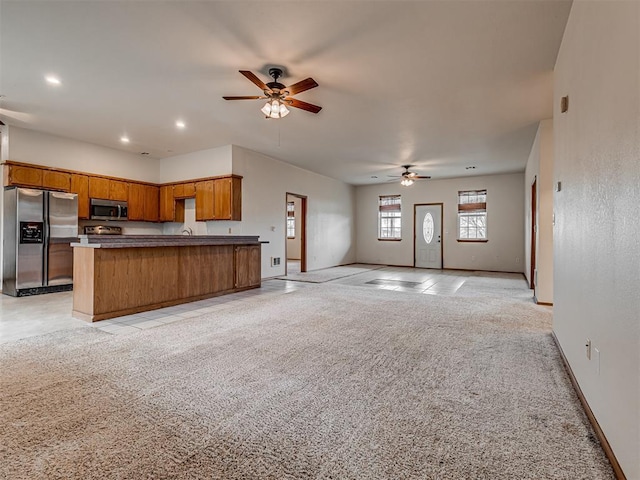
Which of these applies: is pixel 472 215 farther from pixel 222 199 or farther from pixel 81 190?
pixel 81 190

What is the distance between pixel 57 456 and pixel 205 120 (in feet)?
15.9

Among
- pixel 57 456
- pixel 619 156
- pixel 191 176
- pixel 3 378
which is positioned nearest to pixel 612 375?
pixel 619 156

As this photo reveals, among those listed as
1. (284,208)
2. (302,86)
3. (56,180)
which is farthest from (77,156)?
(302,86)

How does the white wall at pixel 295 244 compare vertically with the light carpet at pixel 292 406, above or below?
above

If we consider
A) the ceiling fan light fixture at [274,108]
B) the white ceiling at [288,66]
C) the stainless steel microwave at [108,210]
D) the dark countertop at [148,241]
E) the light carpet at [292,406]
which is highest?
the white ceiling at [288,66]

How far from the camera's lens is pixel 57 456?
1.55 meters

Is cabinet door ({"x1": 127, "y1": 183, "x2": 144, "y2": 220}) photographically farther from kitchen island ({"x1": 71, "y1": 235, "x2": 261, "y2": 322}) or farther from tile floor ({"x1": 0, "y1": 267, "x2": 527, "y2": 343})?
kitchen island ({"x1": 71, "y1": 235, "x2": 261, "y2": 322})

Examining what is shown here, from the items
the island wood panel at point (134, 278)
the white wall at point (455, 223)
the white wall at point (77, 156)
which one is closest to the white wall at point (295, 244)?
the white wall at point (455, 223)

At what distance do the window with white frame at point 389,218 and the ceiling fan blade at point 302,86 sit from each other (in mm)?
8009

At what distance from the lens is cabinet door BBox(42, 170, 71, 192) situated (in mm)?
6020

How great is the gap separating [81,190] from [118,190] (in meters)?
0.72

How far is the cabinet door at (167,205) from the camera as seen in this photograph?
7.73 metres

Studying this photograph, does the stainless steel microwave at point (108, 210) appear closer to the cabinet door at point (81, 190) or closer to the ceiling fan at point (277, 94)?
the cabinet door at point (81, 190)

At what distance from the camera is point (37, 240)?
227 inches
